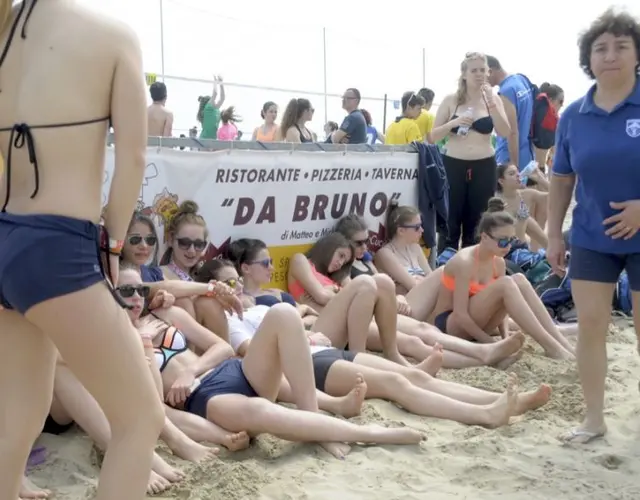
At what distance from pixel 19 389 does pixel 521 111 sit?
710 centimetres

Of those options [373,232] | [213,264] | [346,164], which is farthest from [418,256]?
[213,264]

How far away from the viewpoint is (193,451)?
365cm

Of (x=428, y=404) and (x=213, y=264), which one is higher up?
(x=213, y=264)

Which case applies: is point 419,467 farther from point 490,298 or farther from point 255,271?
point 490,298

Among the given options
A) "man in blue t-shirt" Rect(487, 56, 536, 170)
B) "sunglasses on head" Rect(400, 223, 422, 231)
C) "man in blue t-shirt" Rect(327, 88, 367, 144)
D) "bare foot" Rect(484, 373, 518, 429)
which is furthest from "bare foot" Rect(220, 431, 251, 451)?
"man in blue t-shirt" Rect(327, 88, 367, 144)

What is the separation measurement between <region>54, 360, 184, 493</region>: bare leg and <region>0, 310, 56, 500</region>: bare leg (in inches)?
40.2

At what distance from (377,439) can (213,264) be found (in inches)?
70.0

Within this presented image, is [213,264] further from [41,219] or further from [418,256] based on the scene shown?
[41,219]

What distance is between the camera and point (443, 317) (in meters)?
5.98

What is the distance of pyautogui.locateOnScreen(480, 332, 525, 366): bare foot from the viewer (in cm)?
531

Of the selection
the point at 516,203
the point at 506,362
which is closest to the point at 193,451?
the point at 506,362

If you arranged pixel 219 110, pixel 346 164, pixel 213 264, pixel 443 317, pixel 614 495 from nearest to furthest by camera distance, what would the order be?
pixel 614 495 < pixel 213 264 < pixel 443 317 < pixel 346 164 < pixel 219 110

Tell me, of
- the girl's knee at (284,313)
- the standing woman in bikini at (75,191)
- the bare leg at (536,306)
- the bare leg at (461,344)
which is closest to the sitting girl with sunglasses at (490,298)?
the bare leg at (536,306)

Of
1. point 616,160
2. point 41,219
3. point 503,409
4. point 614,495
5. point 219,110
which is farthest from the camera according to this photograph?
point 219,110
